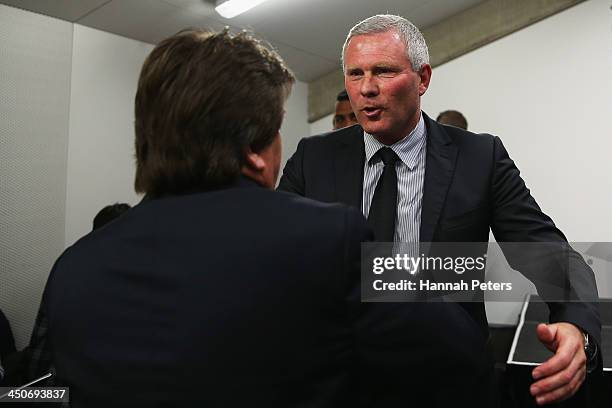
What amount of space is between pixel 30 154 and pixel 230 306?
4.06 metres

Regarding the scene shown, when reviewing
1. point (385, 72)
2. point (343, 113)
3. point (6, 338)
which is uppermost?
point (343, 113)

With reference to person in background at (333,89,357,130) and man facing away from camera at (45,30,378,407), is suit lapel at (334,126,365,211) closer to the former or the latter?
man facing away from camera at (45,30,378,407)

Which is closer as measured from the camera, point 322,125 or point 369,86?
point 369,86

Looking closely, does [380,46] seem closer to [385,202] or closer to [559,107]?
[385,202]

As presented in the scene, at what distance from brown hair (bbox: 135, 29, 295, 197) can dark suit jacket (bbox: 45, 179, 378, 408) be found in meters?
0.05

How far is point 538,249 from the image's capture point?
4.49ft

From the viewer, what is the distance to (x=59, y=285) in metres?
0.87

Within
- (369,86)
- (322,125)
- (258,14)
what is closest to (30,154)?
(258,14)

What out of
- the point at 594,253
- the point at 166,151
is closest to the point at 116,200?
the point at 594,253

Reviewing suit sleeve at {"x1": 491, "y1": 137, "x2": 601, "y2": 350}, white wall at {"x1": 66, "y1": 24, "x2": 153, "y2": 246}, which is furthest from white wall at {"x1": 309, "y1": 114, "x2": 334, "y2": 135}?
suit sleeve at {"x1": 491, "y1": 137, "x2": 601, "y2": 350}

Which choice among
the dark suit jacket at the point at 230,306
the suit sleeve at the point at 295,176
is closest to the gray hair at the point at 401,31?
the suit sleeve at the point at 295,176

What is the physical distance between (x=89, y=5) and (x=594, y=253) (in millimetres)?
3639

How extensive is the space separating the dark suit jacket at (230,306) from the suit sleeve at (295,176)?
724 mm

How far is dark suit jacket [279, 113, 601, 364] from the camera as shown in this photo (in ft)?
4.53
